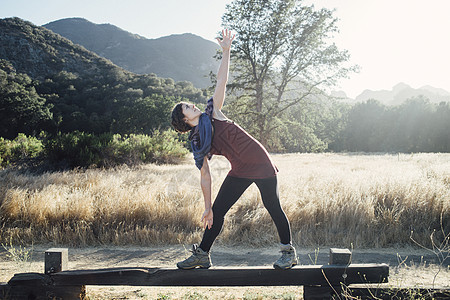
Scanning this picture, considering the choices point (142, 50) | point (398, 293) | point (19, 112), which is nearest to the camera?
point (398, 293)

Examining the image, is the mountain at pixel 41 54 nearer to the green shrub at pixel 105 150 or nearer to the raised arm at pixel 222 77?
the green shrub at pixel 105 150

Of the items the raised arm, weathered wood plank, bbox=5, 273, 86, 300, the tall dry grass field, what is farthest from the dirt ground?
the raised arm

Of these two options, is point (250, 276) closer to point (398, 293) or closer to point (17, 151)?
point (398, 293)

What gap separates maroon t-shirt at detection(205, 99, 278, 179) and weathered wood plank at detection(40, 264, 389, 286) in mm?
965

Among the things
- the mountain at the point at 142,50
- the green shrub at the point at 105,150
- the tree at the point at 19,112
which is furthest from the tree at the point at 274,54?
the mountain at the point at 142,50

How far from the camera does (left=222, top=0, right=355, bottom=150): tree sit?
17.3 meters

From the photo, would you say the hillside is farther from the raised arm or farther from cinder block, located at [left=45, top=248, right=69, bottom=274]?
the raised arm

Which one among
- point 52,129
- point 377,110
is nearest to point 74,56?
point 52,129

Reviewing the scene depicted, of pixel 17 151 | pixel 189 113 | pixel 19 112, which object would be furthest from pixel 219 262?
pixel 19 112

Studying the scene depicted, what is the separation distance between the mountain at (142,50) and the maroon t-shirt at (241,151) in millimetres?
129910

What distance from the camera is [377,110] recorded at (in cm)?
5434

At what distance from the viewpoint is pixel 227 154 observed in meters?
2.72

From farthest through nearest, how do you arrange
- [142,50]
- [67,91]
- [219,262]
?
[142,50]
[67,91]
[219,262]

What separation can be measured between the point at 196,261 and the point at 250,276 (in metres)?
0.56
